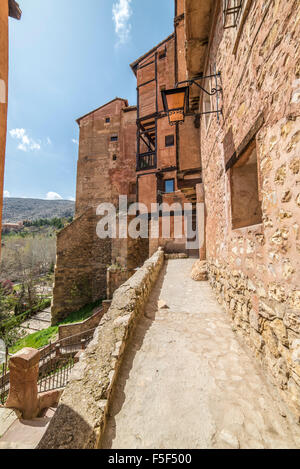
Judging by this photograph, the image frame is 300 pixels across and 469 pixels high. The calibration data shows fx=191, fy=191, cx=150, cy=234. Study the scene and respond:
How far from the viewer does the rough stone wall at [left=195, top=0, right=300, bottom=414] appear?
4.74 ft

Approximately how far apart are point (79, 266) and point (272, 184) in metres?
17.1

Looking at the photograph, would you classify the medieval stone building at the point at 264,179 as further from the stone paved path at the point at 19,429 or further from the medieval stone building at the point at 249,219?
the stone paved path at the point at 19,429

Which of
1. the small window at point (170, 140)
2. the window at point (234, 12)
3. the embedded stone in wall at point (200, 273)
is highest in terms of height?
the small window at point (170, 140)

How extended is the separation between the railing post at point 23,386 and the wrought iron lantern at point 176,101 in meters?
6.72

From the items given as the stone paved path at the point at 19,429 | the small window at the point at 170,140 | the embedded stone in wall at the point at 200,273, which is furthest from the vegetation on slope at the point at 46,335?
the small window at the point at 170,140

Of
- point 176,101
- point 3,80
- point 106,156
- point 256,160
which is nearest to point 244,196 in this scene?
point 256,160

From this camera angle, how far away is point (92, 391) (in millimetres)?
1617

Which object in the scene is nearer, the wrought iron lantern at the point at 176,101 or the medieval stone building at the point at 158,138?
→ the wrought iron lantern at the point at 176,101

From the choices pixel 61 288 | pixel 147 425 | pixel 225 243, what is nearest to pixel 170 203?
pixel 225 243

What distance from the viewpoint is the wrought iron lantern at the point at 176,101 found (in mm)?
4066

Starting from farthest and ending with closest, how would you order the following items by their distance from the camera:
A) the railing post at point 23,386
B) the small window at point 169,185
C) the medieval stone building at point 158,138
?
1. the small window at point 169,185
2. the medieval stone building at point 158,138
3. the railing post at point 23,386

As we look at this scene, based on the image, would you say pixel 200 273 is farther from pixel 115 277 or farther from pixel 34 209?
pixel 34 209

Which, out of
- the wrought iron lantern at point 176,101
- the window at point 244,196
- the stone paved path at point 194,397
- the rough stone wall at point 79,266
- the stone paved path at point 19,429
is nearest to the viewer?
the stone paved path at point 194,397
